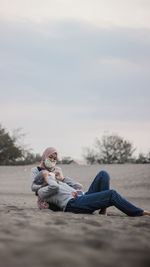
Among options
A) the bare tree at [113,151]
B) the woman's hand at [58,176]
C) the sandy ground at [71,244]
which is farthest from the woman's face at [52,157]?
the bare tree at [113,151]

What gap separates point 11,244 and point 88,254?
0.60 m

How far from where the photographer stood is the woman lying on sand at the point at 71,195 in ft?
17.9

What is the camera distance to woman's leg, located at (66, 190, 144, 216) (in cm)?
544

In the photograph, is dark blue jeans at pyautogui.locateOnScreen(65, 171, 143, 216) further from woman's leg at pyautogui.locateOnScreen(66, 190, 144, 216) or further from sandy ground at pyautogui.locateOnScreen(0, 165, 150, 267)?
sandy ground at pyautogui.locateOnScreen(0, 165, 150, 267)

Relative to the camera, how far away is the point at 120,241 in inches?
121

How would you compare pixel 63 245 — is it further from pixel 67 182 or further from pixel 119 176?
pixel 119 176

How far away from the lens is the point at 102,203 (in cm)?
552

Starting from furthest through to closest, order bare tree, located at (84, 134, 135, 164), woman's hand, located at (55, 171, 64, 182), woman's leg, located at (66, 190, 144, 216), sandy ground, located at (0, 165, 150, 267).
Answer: bare tree, located at (84, 134, 135, 164) < woman's hand, located at (55, 171, 64, 182) < woman's leg, located at (66, 190, 144, 216) < sandy ground, located at (0, 165, 150, 267)

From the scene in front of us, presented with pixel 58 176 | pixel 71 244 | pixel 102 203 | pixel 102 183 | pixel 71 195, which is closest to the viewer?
pixel 71 244

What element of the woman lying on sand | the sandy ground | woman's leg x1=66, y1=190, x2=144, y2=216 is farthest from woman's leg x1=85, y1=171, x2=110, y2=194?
the sandy ground

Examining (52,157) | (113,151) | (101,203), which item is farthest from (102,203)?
(113,151)

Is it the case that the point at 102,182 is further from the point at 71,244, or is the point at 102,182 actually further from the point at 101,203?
the point at 71,244

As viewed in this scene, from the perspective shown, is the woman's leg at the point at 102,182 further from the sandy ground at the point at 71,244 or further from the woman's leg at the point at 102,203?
the sandy ground at the point at 71,244

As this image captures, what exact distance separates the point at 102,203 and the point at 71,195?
52 centimetres
